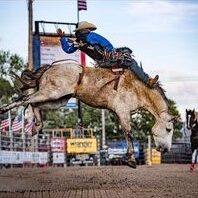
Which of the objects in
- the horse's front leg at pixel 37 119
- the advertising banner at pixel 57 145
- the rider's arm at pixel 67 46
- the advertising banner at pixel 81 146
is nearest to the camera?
the rider's arm at pixel 67 46

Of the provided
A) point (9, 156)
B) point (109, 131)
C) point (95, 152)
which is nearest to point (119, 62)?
point (9, 156)

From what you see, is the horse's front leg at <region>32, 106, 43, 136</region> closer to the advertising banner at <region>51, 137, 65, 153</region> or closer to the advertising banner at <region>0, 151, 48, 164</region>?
the advertising banner at <region>0, 151, 48, 164</region>

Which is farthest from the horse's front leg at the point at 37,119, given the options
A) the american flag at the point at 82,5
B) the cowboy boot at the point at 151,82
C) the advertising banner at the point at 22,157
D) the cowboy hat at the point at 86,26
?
the american flag at the point at 82,5

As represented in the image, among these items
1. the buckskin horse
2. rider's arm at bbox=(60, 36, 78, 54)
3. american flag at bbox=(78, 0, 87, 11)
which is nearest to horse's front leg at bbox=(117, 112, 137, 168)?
the buckskin horse

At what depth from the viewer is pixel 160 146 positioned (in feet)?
36.1

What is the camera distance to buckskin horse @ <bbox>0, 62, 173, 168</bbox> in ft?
33.9

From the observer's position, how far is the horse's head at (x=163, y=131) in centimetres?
1080

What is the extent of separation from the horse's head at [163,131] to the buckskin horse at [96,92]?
169mm

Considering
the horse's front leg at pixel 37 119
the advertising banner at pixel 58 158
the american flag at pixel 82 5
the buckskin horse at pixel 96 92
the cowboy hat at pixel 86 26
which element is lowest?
the advertising banner at pixel 58 158

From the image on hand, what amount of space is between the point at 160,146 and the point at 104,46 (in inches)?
85.4

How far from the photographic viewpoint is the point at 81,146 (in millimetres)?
34656

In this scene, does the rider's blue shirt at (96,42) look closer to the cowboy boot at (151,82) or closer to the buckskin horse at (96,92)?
the buckskin horse at (96,92)

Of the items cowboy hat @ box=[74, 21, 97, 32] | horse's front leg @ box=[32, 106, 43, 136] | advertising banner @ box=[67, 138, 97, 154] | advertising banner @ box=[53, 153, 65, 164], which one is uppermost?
cowboy hat @ box=[74, 21, 97, 32]

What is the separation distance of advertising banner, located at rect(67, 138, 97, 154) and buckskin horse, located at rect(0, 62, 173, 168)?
23930mm
